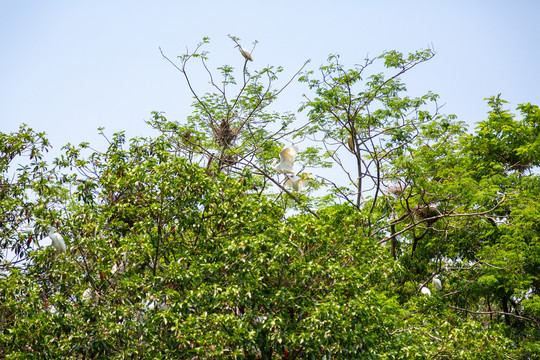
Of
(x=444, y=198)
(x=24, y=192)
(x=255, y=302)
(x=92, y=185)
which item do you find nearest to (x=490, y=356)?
(x=444, y=198)

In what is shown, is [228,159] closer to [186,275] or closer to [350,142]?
[350,142]

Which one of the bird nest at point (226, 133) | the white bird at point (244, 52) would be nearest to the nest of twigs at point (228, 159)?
the bird nest at point (226, 133)

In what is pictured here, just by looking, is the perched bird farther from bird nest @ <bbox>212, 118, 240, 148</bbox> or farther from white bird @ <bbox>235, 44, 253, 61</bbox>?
white bird @ <bbox>235, 44, 253, 61</bbox>

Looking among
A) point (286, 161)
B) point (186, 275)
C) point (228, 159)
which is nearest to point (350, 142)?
point (228, 159)

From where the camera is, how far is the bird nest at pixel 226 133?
769 centimetres

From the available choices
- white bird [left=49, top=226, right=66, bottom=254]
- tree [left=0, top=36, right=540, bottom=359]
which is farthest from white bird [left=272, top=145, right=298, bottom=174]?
white bird [left=49, top=226, right=66, bottom=254]

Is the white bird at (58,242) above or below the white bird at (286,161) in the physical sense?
below

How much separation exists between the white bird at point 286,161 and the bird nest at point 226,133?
153 centimetres

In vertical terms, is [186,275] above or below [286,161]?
below

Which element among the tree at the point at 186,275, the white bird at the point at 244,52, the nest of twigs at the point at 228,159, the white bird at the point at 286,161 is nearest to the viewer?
the tree at the point at 186,275

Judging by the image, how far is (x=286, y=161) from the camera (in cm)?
626

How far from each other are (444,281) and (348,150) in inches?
112

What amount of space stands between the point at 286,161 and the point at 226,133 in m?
1.71

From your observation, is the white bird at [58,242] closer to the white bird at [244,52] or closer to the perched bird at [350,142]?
the white bird at [244,52]
